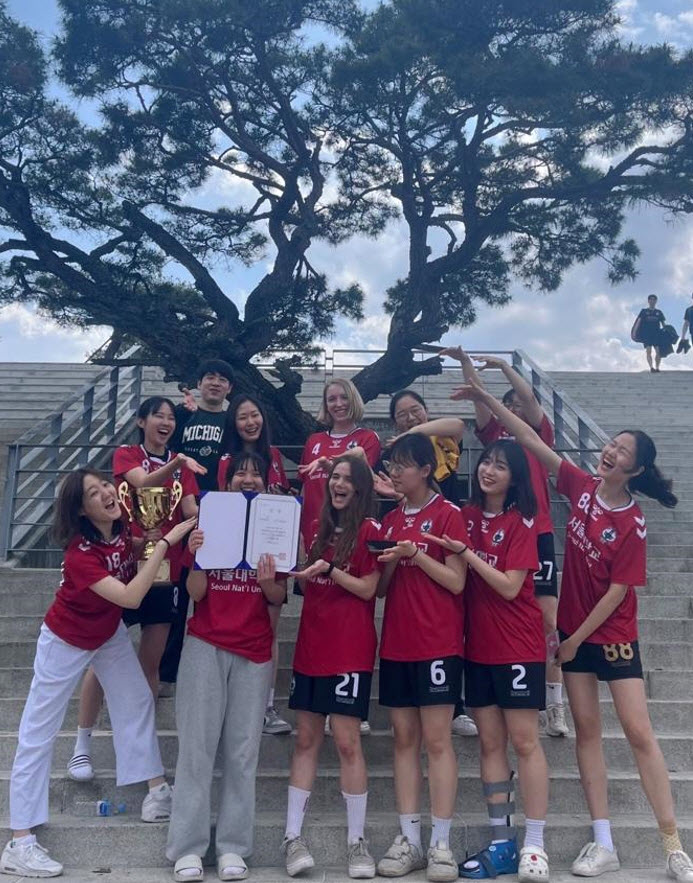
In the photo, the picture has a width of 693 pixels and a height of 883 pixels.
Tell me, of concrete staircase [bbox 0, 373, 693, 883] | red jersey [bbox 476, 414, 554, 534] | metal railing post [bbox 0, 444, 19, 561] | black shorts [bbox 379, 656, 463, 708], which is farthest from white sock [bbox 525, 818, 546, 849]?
metal railing post [bbox 0, 444, 19, 561]

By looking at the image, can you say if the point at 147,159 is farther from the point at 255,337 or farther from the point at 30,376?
the point at 30,376

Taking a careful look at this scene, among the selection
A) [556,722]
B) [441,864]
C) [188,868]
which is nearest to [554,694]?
[556,722]

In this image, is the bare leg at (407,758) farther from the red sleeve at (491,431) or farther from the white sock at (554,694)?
the red sleeve at (491,431)

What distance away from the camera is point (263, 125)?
997 cm

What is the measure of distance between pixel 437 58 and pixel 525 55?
2.82 feet

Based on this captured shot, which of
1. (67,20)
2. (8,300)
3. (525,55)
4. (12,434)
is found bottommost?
(12,434)

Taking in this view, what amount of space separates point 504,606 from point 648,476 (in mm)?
920

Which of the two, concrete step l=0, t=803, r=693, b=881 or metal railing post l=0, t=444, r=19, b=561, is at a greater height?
metal railing post l=0, t=444, r=19, b=561

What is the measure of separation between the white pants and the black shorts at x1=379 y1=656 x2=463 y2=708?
114 cm

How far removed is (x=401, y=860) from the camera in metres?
3.68

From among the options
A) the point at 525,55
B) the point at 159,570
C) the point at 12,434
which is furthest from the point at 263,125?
the point at 159,570

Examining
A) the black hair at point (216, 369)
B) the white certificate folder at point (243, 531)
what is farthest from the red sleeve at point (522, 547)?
the black hair at point (216, 369)

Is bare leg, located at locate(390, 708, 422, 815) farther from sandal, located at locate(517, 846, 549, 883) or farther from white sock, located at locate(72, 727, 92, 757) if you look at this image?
white sock, located at locate(72, 727, 92, 757)

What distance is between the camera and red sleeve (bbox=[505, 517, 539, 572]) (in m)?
3.87
